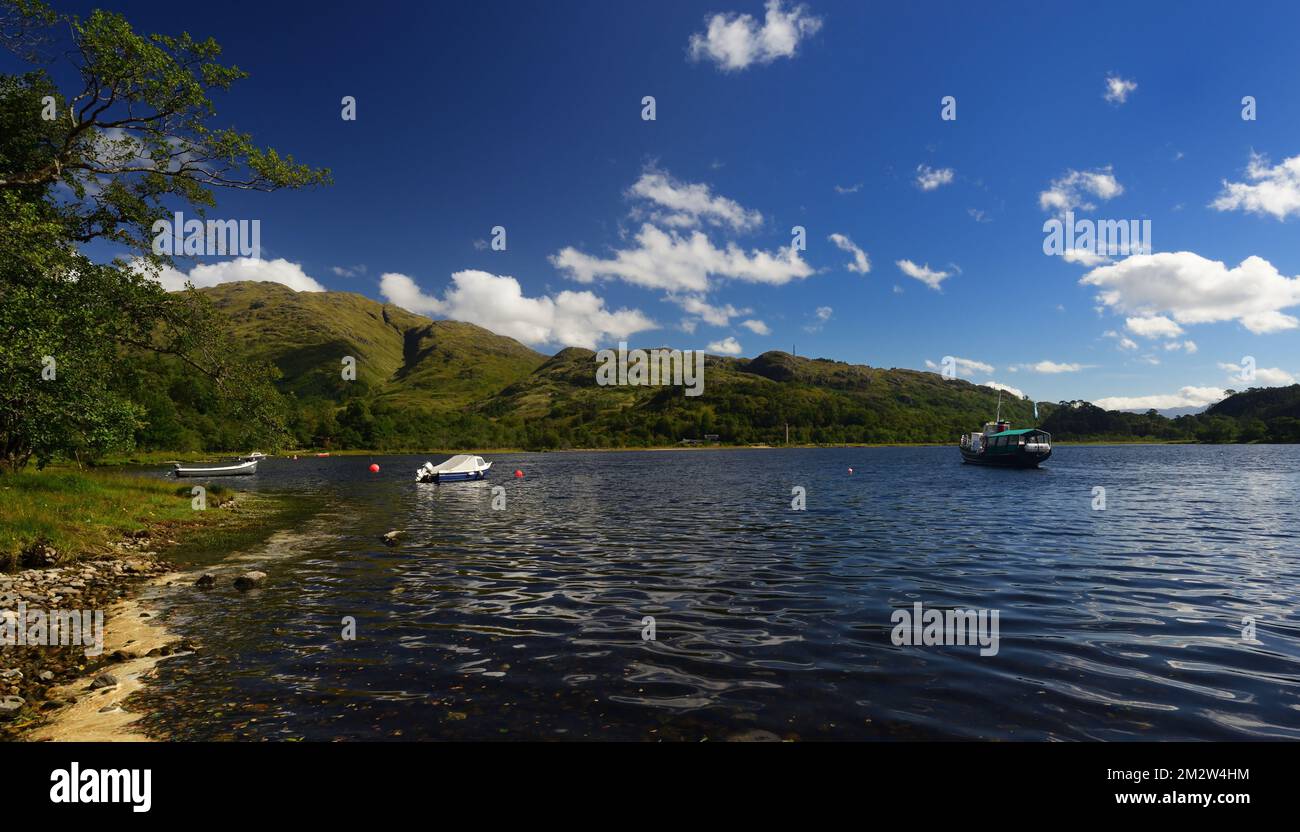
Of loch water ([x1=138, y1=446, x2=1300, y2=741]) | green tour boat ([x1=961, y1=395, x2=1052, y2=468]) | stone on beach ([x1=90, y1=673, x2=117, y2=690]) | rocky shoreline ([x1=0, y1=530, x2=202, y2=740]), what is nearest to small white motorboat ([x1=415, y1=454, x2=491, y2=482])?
loch water ([x1=138, y1=446, x2=1300, y2=741])

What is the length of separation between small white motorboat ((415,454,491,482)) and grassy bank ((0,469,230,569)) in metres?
34.2

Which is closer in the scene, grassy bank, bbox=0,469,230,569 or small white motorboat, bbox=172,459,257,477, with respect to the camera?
grassy bank, bbox=0,469,230,569

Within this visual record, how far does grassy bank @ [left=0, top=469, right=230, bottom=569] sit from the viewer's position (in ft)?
68.2

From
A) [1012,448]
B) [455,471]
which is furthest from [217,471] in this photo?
[1012,448]

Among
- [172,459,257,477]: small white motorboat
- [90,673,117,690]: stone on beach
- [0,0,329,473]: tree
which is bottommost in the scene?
[172,459,257,477]: small white motorboat

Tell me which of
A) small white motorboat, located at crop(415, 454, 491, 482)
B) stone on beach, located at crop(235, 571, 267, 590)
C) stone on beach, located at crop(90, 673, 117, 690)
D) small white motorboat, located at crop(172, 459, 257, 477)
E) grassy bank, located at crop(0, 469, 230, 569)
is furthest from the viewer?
small white motorboat, located at crop(172, 459, 257, 477)

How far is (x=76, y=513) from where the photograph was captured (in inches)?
1006

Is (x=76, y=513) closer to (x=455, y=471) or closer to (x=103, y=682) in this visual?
(x=103, y=682)

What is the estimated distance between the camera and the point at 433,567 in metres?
23.0

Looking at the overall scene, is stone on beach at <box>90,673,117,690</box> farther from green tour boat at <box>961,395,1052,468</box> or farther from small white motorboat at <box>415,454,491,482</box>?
green tour boat at <box>961,395,1052,468</box>

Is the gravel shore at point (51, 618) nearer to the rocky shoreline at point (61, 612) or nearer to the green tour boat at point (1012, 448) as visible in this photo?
the rocky shoreline at point (61, 612)

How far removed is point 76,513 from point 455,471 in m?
49.4
